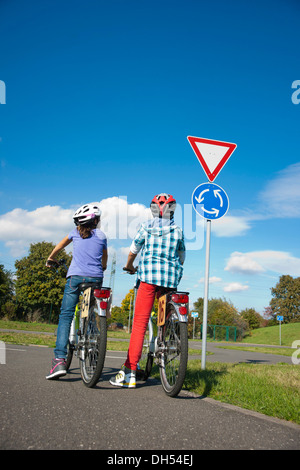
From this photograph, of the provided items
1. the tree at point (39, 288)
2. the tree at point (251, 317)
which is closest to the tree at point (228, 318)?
the tree at point (251, 317)

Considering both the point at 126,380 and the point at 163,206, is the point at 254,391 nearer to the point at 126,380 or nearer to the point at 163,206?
the point at 126,380

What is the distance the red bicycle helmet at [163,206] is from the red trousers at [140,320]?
0.85 metres

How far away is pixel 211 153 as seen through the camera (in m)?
6.00

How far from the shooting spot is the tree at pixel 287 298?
3246 inches

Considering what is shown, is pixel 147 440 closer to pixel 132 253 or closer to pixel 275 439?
pixel 275 439

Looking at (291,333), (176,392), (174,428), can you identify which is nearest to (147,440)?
(174,428)

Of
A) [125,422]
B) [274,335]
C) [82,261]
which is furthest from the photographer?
[274,335]

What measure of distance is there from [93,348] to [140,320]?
1.95 feet

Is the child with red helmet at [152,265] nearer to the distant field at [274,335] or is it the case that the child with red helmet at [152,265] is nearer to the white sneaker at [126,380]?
the white sneaker at [126,380]

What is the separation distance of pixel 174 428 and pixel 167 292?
6.58 feet

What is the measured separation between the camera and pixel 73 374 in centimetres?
503

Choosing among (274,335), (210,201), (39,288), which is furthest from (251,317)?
(210,201)

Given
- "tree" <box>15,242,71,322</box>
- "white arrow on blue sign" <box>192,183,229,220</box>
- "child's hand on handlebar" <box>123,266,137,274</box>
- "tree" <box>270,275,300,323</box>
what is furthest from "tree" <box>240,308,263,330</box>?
"child's hand on handlebar" <box>123,266,137,274</box>
